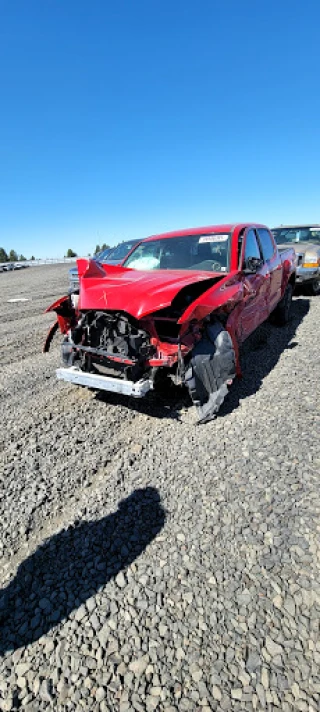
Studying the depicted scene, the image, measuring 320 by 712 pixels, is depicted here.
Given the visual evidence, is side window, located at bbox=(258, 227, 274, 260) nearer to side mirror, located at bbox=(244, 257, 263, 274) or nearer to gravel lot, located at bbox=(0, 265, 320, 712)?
side mirror, located at bbox=(244, 257, 263, 274)

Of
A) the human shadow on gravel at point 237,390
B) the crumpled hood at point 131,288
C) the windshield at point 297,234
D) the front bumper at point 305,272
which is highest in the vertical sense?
the windshield at point 297,234

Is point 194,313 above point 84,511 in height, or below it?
above

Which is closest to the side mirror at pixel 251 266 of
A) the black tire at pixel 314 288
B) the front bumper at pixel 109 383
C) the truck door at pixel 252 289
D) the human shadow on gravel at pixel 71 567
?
the truck door at pixel 252 289

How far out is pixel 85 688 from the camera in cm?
144

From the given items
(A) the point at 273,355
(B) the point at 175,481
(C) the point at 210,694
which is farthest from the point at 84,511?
(A) the point at 273,355

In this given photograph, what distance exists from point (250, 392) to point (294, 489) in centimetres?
159

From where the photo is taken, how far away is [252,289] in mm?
4348

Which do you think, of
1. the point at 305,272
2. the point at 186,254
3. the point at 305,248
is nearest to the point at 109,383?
the point at 186,254

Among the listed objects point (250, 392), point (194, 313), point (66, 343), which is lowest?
point (250, 392)

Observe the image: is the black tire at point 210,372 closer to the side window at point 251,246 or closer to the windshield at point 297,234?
the side window at point 251,246

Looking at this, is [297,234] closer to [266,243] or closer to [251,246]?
[266,243]

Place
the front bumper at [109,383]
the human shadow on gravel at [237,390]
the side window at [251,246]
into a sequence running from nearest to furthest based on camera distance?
the front bumper at [109,383], the human shadow on gravel at [237,390], the side window at [251,246]

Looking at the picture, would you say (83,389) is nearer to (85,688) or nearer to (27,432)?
(27,432)

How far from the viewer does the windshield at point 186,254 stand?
167 inches
